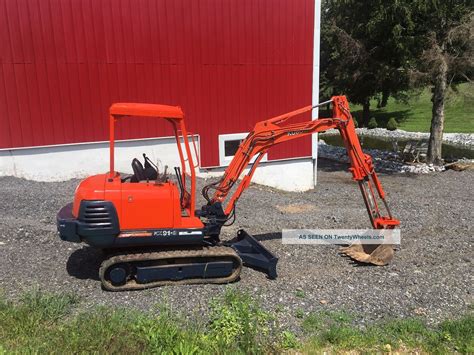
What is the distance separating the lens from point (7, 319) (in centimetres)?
479

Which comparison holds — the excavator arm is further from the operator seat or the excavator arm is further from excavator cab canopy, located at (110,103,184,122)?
excavator cab canopy, located at (110,103,184,122)

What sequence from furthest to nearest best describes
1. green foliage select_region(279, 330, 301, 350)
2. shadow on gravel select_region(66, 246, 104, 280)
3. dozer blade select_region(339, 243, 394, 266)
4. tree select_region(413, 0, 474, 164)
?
tree select_region(413, 0, 474, 164) < dozer blade select_region(339, 243, 394, 266) < shadow on gravel select_region(66, 246, 104, 280) < green foliage select_region(279, 330, 301, 350)

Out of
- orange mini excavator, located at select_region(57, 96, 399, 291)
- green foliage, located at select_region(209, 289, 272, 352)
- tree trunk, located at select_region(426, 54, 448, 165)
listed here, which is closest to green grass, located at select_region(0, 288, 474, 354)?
green foliage, located at select_region(209, 289, 272, 352)

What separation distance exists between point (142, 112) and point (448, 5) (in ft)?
49.0

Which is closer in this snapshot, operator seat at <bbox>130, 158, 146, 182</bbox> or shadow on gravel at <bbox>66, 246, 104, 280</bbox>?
operator seat at <bbox>130, 158, 146, 182</bbox>

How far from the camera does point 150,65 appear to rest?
39.5ft

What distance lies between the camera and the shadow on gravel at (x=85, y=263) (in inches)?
257

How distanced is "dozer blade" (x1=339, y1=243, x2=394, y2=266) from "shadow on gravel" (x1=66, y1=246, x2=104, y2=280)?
438cm

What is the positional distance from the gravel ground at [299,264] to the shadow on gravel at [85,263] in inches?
0.7

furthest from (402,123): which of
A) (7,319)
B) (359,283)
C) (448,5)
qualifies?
(7,319)

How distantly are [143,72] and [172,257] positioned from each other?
7.49 metres

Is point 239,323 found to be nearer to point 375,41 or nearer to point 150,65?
point 150,65

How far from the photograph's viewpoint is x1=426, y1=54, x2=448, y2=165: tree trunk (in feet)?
51.1

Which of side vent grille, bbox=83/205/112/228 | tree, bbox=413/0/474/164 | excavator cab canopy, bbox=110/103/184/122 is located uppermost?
tree, bbox=413/0/474/164
